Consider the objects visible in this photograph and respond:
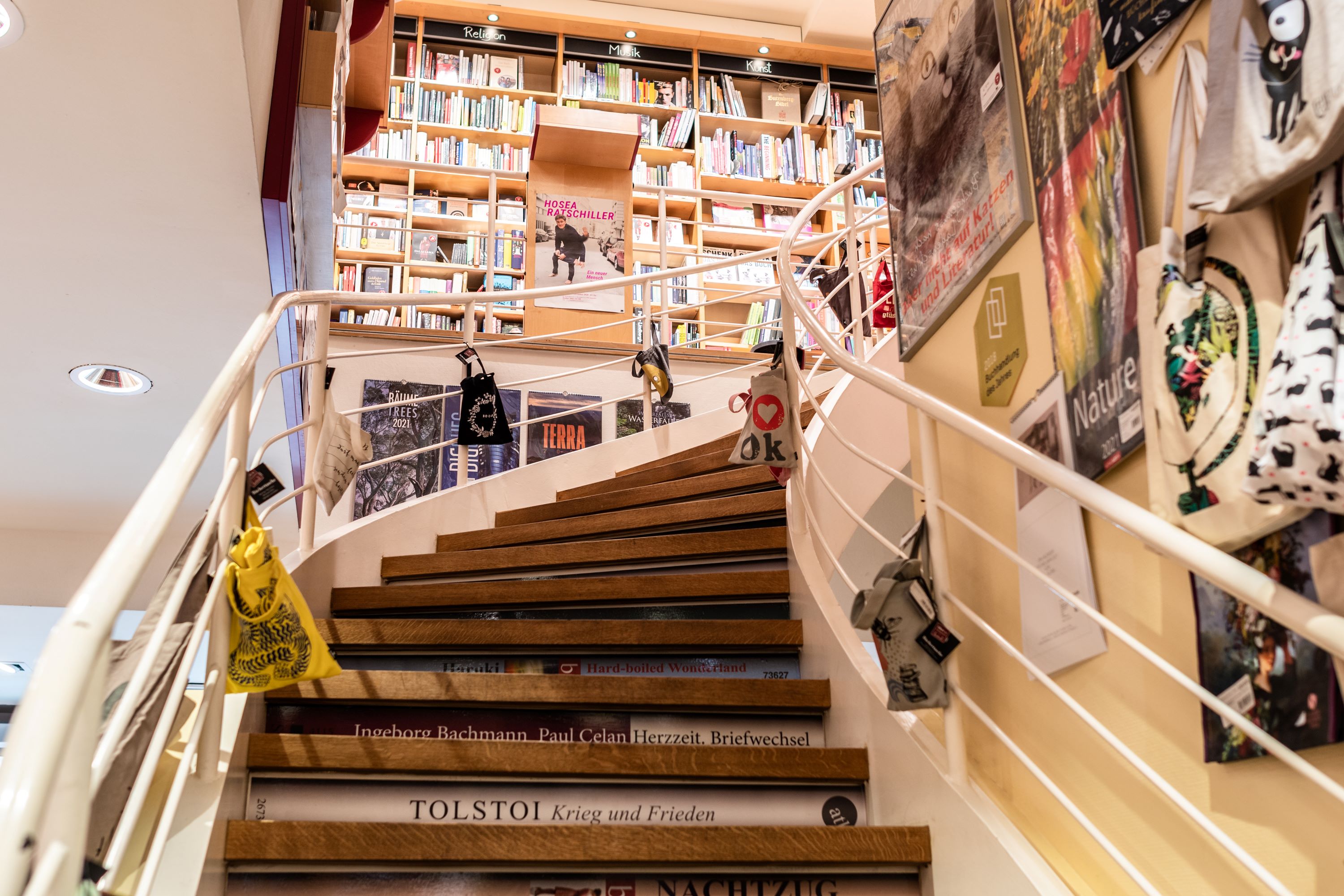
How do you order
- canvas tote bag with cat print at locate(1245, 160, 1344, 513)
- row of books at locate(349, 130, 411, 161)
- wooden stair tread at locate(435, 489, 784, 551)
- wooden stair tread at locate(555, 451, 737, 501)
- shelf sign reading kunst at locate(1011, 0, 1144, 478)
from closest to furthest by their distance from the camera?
canvas tote bag with cat print at locate(1245, 160, 1344, 513)
shelf sign reading kunst at locate(1011, 0, 1144, 478)
wooden stair tread at locate(435, 489, 784, 551)
wooden stair tread at locate(555, 451, 737, 501)
row of books at locate(349, 130, 411, 161)

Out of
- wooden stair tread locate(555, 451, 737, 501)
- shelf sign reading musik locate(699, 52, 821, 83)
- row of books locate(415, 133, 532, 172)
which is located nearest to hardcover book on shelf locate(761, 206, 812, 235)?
shelf sign reading musik locate(699, 52, 821, 83)

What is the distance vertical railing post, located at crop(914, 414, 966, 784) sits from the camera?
165 cm

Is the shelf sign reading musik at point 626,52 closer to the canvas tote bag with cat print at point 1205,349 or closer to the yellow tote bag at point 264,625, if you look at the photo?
the yellow tote bag at point 264,625

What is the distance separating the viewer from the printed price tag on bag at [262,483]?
174 centimetres

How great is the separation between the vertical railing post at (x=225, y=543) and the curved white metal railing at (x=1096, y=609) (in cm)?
95

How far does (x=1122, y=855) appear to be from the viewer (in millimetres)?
1235

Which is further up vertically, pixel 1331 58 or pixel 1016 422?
pixel 1331 58

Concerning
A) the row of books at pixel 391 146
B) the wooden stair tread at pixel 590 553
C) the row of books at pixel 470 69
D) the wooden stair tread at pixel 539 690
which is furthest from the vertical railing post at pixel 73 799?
the row of books at pixel 470 69

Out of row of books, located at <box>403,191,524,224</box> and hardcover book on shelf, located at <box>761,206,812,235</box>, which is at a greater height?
hardcover book on shelf, located at <box>761,206,812,235</box>

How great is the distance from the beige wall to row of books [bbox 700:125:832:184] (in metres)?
4.55

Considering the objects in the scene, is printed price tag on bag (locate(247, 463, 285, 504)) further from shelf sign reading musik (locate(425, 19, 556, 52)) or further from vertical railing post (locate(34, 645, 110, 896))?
shelf sign reading musik (locate(425, 19, 556, 52))

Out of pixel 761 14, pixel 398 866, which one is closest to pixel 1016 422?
pixel 398 866

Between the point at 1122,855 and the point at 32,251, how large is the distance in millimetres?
2759

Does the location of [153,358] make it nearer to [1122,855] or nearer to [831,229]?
[1122,855]
